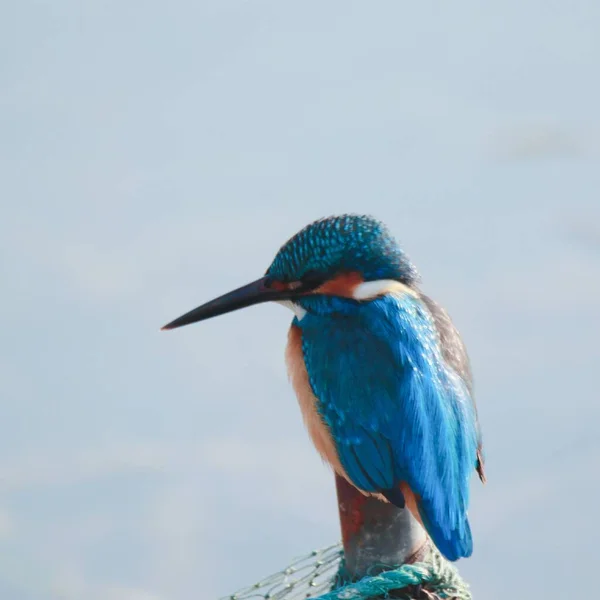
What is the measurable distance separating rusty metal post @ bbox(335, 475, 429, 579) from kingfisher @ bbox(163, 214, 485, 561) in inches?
1.4

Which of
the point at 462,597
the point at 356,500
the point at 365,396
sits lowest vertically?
the point at 462,597

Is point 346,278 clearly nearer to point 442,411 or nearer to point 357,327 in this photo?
point 357,327

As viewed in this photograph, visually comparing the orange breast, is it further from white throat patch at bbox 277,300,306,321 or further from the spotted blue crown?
the spotted blue crown

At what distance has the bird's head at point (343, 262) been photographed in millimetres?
2607

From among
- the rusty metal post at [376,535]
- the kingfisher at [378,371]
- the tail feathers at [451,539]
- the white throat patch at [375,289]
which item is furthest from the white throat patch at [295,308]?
the tail feathers at [451,539]

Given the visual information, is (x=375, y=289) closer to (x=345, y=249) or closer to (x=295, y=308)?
(x=345, y=249)

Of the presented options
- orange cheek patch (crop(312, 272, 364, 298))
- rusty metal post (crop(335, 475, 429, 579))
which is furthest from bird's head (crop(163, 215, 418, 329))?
rusty metal post (crop(335, 475, 429, 579))

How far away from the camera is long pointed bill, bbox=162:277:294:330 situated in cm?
272

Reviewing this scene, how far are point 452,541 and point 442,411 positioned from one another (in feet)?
0.97

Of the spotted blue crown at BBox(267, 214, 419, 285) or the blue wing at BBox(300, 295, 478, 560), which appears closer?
the blue wing at BBox(300, 295, 478, 560)

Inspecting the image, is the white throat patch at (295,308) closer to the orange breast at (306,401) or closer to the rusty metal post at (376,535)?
the orange breast at (306,401)

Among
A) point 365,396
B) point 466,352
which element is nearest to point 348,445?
point 365,396

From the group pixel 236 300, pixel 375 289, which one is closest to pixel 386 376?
pixel 375 289

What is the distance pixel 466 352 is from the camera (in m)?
2.73
